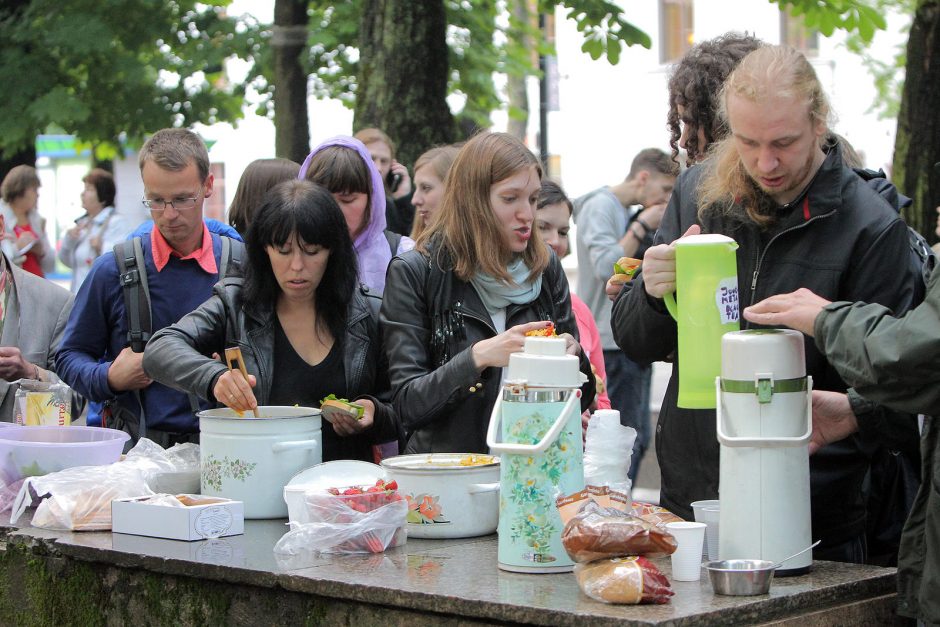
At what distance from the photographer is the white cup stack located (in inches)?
125

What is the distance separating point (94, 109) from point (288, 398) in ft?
26.4

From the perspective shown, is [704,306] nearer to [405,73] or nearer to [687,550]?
[687,550]

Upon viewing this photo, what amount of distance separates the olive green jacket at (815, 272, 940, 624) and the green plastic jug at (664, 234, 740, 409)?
0.22 meters

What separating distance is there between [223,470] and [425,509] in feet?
1.99

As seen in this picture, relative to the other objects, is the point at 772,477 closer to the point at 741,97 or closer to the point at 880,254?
the point at 880,254

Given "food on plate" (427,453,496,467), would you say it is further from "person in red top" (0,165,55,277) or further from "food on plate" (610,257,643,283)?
"person in red top" (0,165,55,277)

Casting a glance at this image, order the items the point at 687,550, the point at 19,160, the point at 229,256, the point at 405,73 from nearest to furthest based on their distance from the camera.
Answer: the point at 687,550 → the point at 229,256 → the point at 405,73 → the point at 19,160

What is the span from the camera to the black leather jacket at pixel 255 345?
3773 millimetres

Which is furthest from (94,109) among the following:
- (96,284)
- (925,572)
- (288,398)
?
(925,572)

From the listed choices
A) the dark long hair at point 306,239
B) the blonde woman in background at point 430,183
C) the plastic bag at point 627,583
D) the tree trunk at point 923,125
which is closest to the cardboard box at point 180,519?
the dark long hair at point 306,239

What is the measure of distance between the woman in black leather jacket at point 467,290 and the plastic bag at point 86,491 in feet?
2.37

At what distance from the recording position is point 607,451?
10.5 ft

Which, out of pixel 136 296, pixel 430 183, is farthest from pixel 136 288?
pixel 430 183

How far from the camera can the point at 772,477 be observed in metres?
2.66
